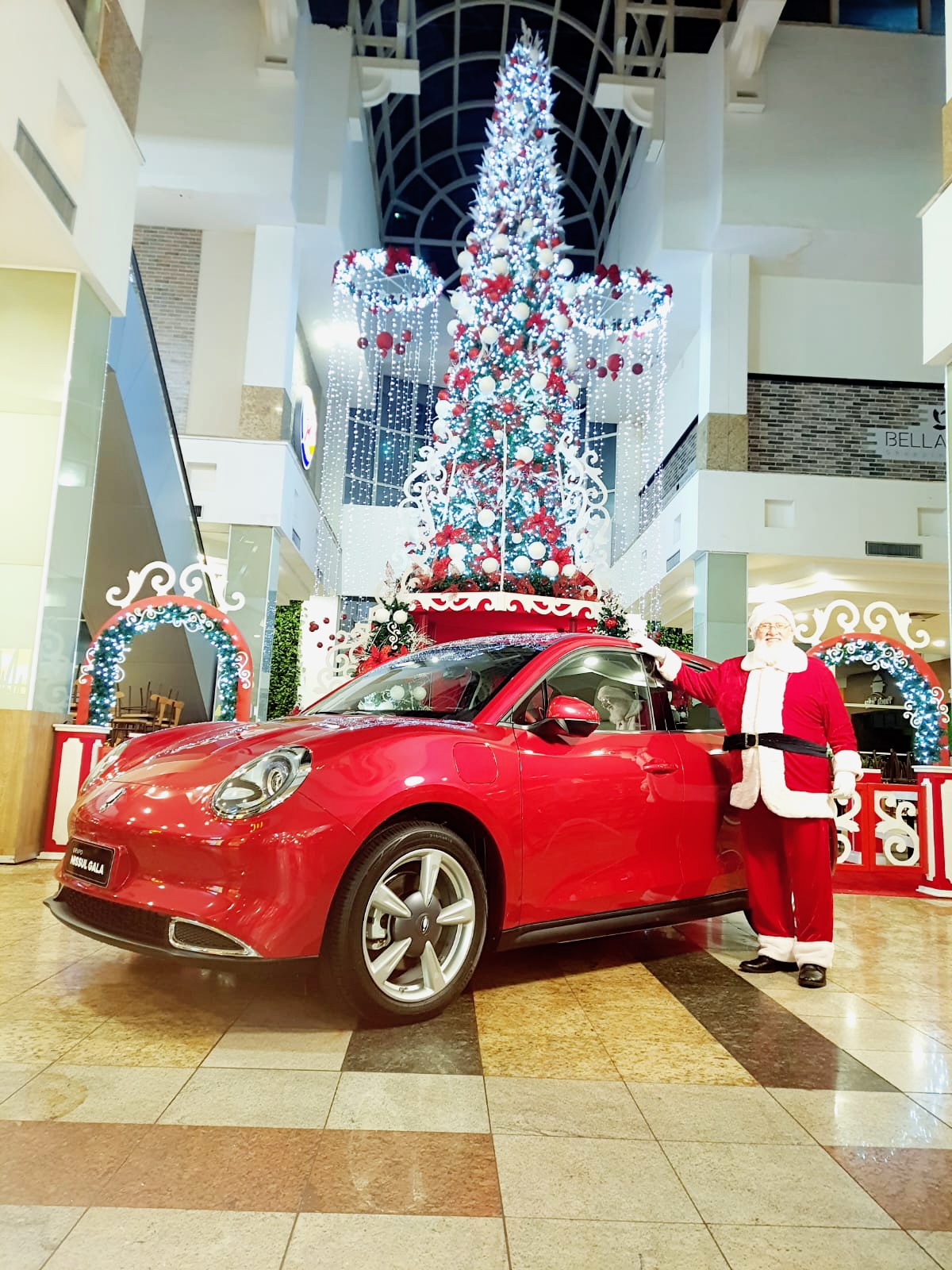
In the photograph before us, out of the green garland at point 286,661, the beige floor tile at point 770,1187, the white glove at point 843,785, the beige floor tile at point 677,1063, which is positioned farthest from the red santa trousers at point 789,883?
the green garland at point 286,661

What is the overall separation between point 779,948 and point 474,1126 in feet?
7.90

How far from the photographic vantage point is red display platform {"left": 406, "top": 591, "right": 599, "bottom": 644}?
30.0 feet

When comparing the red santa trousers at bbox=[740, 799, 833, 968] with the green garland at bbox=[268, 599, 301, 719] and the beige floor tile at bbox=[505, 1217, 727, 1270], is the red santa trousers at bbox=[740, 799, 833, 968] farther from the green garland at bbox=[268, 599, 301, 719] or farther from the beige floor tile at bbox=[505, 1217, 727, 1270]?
the green garland at bbox=[268, 599, 301, 719]

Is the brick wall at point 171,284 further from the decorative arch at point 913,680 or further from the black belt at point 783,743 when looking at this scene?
the black belt at point 783,743

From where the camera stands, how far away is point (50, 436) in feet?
23.1

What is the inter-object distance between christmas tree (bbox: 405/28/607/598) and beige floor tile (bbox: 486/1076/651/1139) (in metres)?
7.62

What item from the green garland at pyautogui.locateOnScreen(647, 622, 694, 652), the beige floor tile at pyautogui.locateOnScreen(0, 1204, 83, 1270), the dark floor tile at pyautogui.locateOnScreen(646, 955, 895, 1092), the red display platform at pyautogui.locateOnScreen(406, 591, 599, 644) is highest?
the green garland at pyautogui.locateOnScreen(647, 622, 694, 652)

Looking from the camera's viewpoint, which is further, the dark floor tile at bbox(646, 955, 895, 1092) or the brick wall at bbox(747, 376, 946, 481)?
the brick wall at bbox(747, 376, 946, 481)

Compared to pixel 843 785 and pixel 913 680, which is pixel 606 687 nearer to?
pixel 843 785

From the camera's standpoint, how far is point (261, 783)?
3.03m

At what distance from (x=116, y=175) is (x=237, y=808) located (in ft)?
21.3

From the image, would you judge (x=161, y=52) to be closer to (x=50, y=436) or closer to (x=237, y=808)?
(x=50, y=436)

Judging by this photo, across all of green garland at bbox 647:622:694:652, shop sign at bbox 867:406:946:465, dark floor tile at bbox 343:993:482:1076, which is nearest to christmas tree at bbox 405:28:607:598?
green garland at bbox 647:622:694:652

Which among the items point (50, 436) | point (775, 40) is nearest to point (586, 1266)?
point (50, 436)
